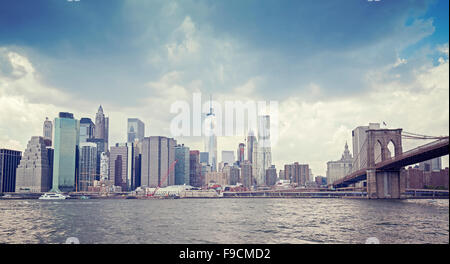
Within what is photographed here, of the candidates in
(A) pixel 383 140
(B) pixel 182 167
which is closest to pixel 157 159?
(B) pixel 182 167

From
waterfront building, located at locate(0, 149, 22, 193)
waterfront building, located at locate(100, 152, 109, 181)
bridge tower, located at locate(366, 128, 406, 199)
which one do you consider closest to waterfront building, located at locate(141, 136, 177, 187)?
waterfront building, located at locate(100, 152, 109, 181)

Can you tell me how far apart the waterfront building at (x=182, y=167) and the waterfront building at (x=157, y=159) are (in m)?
14.3

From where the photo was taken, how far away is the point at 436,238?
55.1ft

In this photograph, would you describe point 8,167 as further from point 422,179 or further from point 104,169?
point 422,179

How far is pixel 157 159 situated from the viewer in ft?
359

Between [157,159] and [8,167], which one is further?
[157,159]

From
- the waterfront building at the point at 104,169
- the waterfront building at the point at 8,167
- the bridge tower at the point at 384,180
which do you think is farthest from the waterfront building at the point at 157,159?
the bridge tower at the point at 384,180

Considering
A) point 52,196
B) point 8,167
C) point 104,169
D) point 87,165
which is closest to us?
point 8,167

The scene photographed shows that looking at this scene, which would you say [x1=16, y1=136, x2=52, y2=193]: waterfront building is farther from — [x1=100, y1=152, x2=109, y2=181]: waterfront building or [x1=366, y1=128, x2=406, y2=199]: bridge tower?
[x1=366, y1=128, x2=406, y2=199]: bridge tower

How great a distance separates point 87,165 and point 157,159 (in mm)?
21200

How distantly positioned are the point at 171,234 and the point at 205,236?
7.83ft

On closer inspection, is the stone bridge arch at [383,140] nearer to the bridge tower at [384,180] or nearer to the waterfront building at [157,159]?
the bridge tower at [384,180]
